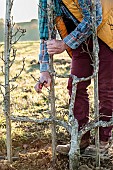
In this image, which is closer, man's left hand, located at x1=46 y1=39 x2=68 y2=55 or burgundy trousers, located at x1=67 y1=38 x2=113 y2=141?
man's left hand, located at x1=46 y1=39 x2=68 y2=55

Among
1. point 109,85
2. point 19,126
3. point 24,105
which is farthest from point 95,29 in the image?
point 24,105

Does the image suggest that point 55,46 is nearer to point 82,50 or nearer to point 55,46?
point 55,46

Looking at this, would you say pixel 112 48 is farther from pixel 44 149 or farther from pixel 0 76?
pixel 0 76

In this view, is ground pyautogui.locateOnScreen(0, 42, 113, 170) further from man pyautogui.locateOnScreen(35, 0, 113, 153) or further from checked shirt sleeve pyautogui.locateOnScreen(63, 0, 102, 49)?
checked shirt sleeve pyautogui.locateOnScreen(63, 0, 102, 49)

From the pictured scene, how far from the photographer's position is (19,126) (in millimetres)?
5688

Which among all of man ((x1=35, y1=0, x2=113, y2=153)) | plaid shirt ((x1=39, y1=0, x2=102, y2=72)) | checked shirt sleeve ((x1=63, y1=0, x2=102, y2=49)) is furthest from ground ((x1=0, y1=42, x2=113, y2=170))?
checked shirt sleeve ((x1=63, y1=0, x2=102, y2=49))

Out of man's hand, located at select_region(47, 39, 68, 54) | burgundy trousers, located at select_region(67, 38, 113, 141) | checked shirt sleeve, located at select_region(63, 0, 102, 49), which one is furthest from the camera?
burgundy trousers, located at select_region(67, 38, 113, 141)

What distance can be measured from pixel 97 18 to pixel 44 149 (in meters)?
1.74

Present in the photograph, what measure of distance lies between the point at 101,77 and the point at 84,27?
0.64 meters

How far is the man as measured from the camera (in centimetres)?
375

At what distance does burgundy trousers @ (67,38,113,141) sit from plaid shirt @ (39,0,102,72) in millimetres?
216

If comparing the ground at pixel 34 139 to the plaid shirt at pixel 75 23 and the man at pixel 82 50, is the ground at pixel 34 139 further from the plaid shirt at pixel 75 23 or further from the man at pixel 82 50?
the plaid shirt at pixel 75 23

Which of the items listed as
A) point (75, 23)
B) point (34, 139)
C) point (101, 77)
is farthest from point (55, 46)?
point (34, 139)

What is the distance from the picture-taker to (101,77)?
4.14 meters
